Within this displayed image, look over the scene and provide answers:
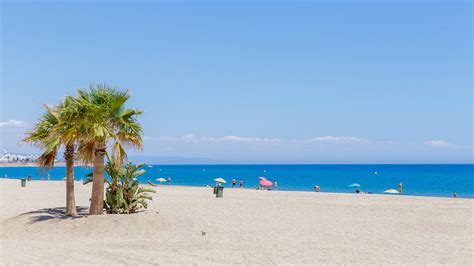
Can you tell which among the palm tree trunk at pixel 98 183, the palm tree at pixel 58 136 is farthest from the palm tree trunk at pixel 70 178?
the palm tree trunk at pixel 98 183

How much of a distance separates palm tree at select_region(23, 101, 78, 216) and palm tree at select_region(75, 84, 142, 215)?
15.4 inches

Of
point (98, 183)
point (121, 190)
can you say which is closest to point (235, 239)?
point (121, 190)

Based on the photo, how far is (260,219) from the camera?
20500 millimetres

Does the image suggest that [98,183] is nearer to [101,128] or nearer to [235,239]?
[101,128]

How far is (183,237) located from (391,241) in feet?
22.2

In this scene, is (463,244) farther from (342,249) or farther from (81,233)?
(81,233)

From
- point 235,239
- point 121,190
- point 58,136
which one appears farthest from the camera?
point 121,190

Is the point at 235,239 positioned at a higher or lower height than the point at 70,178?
lower

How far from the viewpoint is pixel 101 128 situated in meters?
16.7

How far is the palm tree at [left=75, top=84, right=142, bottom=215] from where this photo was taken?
1712 cm

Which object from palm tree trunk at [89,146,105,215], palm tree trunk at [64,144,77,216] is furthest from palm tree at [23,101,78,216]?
palm tree trunk at [89,146,105,215]

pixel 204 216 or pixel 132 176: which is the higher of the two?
pixel 132 176

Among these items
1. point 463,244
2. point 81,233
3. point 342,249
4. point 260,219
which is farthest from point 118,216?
point 463,244

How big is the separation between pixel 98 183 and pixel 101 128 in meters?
2.21
